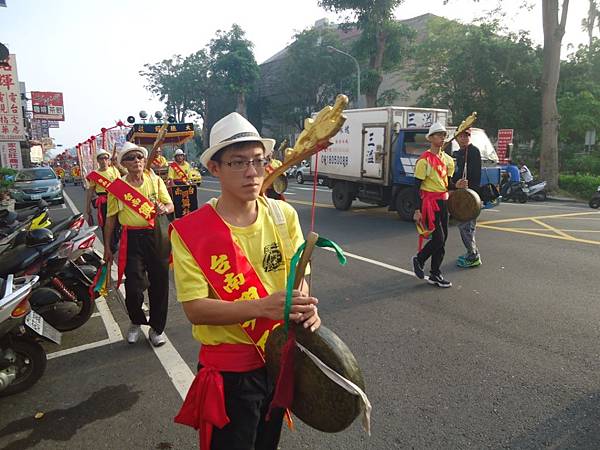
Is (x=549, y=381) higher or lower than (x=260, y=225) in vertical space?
lower

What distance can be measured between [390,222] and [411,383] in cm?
723

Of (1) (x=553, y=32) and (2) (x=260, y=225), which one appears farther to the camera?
(1) (x=553, y=32)

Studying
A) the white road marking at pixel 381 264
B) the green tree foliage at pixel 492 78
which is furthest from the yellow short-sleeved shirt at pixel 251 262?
the green tree foliage at pixel 492 78

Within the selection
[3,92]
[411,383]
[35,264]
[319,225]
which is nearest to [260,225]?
[411,383]

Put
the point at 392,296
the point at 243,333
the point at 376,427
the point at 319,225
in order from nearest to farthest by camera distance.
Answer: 1. the point at 243,333
2. the point at 376,427
3. the point at 392,296
4. the point at 319,225

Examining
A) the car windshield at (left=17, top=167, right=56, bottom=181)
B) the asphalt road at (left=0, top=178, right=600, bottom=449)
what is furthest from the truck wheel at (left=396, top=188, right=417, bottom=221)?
the car windshield at (left=17, top=167, right=56, bottom=181)

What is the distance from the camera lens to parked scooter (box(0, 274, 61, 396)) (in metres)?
2.98

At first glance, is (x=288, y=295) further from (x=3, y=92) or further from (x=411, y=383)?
(x=3, y=92)

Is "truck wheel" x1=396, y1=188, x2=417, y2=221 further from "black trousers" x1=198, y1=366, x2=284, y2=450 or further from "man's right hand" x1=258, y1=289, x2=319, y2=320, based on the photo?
"man's right hand" x1=258, y1=289, x2=319, y2=320

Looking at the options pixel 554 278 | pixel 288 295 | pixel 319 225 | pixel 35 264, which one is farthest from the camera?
pixel 319 225

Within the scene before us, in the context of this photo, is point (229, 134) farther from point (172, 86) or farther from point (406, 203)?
point (172, 86)

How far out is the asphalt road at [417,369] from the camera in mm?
2598

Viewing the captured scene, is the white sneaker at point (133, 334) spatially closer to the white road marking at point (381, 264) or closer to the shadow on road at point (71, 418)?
the shadow on road at point (71, 418)

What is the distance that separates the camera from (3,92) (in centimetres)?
1548
